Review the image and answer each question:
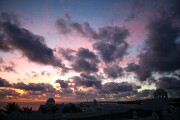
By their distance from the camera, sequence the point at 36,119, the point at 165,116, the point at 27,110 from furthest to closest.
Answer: the point at 27,110
the point at 36,119
the point at 165,116

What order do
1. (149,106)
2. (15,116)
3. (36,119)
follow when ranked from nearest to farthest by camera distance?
(15,116) → (36,119) → (149,106)

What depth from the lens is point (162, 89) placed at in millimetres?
53594

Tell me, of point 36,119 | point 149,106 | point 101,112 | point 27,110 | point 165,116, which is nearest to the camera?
point 165,116

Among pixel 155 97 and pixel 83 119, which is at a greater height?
pixel 155 97

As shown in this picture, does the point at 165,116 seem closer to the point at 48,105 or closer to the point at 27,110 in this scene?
the point at 27,110

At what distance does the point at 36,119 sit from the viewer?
3350cm

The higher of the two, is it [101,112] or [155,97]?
[155,97]

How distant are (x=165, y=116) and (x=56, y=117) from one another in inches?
862

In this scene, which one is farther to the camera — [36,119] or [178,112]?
[36,119]

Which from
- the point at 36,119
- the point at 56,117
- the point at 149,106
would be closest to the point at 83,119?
the point at 56,117

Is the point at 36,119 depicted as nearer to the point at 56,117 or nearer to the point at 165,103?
the point at 56,117

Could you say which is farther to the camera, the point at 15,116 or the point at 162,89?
the point at 162,89

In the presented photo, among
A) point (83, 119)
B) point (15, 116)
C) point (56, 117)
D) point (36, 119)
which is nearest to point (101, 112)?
point (83, 119)

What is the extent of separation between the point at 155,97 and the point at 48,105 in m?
32.4
